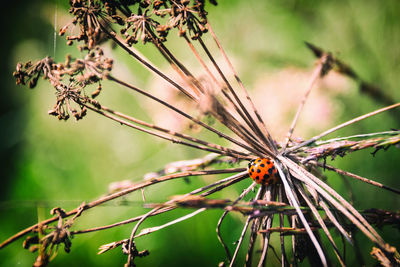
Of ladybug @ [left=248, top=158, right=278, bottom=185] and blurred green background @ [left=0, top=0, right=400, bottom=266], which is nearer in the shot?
ladybug @ [left=248, top=158, right=278, bottom=185]

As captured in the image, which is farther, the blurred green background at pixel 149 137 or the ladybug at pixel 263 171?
the blurred green background at pixel 149 137

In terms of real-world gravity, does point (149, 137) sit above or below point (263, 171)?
above

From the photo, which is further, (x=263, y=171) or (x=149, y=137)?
(x=149, y=137)

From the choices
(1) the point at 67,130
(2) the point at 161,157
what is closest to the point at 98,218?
(2) the point at 161,157

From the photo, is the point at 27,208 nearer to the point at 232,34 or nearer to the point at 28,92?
the point at 28,92
